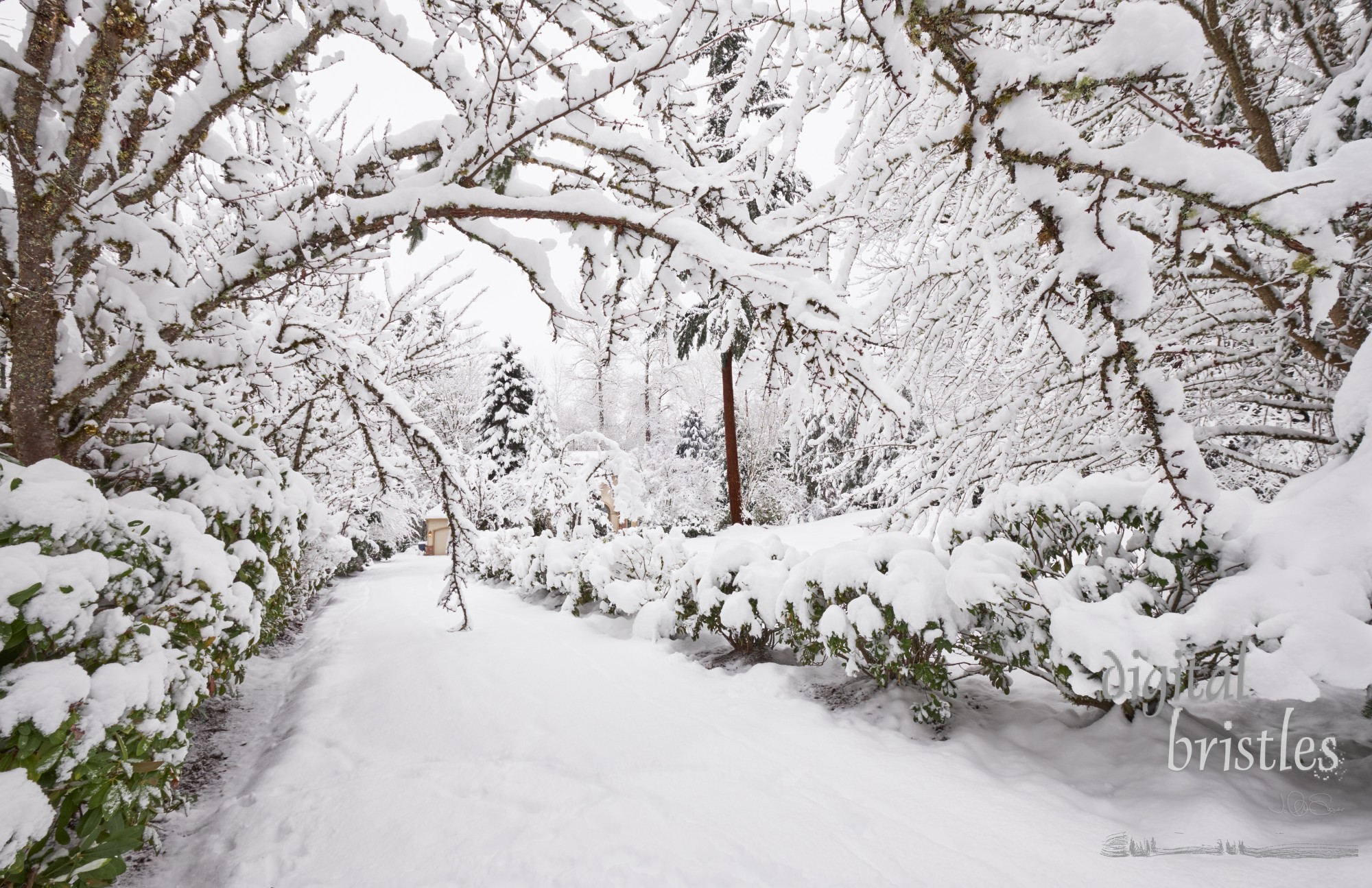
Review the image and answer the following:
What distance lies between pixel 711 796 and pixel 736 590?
2.47 metres

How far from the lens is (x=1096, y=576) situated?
116 inches

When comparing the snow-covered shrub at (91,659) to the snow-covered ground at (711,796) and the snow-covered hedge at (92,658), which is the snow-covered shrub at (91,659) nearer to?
the snow-covered hedge at (92,658)

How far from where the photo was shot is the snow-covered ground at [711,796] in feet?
7.30

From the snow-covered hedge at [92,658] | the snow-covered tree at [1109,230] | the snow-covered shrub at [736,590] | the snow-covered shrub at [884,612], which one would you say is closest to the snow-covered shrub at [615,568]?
the snow-covered shrub at [736,590]

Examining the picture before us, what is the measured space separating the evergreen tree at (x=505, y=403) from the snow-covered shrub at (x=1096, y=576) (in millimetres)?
20871

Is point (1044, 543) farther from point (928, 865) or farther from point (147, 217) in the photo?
point (147, 217)

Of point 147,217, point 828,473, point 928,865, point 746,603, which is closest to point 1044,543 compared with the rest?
point 828,473

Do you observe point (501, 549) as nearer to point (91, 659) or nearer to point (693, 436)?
point (91, 659)

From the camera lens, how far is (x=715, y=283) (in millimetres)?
2527

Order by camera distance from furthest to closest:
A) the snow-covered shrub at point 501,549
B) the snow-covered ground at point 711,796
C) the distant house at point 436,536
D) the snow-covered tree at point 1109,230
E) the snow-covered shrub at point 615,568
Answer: the distant house at point 436,536
the snow-covered shrub at point 501,549
the snow-covered shrub at point 615,568
the snow-covered ground at point 711,796
the snow-covered tree at point 1109,230

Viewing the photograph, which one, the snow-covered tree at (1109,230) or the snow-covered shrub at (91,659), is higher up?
the snow-covered tree at (1109,230)

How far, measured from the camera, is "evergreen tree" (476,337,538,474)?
74.5ft

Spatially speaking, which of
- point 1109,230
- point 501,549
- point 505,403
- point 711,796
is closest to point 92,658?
point 711,796
